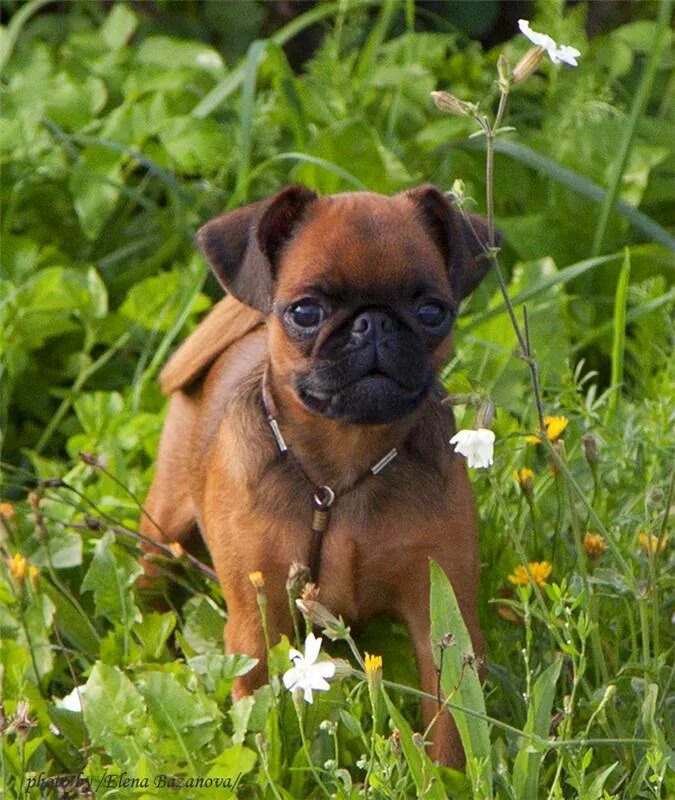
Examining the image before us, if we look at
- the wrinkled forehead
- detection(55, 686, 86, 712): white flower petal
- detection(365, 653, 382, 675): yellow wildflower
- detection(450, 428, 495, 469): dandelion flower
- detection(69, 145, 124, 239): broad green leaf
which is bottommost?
detection(69, 145, 124, 239): broad green leaf

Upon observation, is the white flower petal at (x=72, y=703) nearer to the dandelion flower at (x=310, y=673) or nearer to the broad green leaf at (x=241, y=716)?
the broad green leaf at (x=241, y=716)

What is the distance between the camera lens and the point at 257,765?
2906mm

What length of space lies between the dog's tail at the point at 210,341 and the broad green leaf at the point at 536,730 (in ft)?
3.85

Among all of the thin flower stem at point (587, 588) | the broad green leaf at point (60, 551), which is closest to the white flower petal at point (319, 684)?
the thin flower stem at point (587, 588)

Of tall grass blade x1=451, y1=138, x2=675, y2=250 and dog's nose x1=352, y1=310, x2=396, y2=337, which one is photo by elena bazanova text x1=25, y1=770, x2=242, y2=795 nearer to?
dog's nose x1=352, y1=310, x2=396, y2=337

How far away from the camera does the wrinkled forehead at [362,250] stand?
109 inches

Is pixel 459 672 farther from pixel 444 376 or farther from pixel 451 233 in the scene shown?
pixel 444 376


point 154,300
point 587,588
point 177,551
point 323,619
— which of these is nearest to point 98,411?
point 154,300

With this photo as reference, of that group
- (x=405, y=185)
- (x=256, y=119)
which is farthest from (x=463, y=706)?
Answer: (x=256, y=119)

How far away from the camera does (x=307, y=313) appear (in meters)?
2.81

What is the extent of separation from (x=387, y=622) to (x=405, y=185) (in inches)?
69.0

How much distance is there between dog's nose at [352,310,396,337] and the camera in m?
2.73

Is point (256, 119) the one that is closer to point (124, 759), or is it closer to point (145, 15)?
point (145, 15)

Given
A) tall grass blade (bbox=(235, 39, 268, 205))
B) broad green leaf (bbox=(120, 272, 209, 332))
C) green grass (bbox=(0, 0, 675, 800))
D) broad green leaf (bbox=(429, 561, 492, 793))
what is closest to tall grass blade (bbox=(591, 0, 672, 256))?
green grass (bbox=(0, 0, 675, 800))
